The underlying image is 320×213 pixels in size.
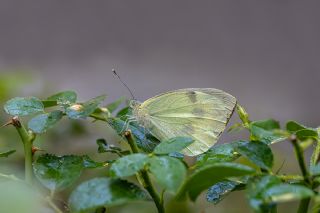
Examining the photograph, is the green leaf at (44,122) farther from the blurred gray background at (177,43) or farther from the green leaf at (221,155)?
the blurred gray background at (177,43)

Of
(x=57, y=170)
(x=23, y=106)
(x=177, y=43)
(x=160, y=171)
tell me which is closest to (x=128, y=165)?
(x=160, y=171)

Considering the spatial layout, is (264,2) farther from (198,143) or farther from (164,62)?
(198,143)

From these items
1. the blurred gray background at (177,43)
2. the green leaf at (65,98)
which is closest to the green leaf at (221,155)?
the green leaf at (65,98)

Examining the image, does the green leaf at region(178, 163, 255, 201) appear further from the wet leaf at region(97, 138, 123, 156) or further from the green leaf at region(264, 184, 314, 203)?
the wet leaf at region(97, 138, 123, 156)

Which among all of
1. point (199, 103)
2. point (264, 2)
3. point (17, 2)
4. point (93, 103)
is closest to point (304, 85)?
point (264, 2)

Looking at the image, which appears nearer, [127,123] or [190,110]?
[127,123]

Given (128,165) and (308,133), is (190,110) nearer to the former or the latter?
(308,133)
